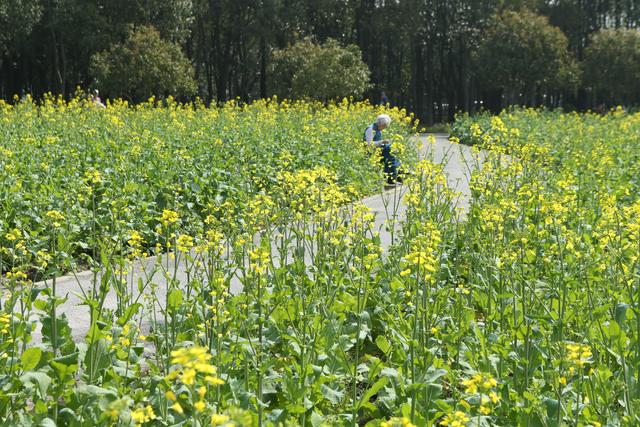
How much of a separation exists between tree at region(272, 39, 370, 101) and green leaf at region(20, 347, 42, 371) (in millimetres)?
24240

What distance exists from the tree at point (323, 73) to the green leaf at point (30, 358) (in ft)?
79.5

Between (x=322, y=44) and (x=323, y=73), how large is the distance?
41.3ft

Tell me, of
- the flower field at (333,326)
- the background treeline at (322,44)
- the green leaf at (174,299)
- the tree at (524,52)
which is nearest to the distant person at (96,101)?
the background treeline at (322,44)

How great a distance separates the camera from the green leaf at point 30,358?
3.12 metres

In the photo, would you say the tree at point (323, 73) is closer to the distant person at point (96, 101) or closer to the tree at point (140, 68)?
the tree at point (140, 68)

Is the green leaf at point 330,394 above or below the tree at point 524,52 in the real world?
below

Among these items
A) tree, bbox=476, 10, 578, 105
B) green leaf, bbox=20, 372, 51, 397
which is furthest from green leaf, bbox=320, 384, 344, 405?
tree, bbox=476, 10, 578, 105

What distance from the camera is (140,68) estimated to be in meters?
26.9

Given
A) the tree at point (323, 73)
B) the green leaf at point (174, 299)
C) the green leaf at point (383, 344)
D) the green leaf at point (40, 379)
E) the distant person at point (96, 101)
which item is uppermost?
the tree at point (323, 73)

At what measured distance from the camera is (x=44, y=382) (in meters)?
2.94

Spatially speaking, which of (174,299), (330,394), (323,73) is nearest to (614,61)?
(323,73)

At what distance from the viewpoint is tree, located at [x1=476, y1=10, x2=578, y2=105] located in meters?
37.7

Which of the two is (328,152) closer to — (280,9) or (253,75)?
(280,9)

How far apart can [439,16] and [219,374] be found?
148 feet
